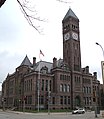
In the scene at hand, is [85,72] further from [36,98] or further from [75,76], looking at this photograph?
[36,98]

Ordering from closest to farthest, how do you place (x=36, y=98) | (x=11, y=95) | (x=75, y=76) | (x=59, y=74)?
(x=36, y=98)
(x=59, y=74)
(x=75, y=76)
(x=11, y=95)

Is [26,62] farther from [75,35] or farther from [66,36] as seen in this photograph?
[75,35]

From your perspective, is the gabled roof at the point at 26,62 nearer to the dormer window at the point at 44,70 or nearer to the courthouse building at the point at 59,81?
the courthouse building at the point at 59,81

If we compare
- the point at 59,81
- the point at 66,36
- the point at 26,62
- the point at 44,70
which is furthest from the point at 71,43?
the point at 26,62

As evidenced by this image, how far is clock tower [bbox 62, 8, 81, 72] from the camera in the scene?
260 feet

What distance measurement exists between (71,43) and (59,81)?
52.8ft

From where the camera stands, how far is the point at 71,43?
262ft

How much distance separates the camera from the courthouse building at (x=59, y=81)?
69125 mm

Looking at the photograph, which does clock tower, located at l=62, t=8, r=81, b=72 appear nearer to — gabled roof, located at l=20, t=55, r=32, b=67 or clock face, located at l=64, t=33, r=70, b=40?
clock face, located at l=64, t=33, r=70, b=40

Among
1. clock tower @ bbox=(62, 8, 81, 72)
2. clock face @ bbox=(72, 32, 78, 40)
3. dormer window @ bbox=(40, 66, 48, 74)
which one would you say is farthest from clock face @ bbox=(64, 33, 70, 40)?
dormer window @ bbox=(40, 66, 48, 74)

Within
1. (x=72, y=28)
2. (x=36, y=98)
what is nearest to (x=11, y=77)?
(x=36, y=98)

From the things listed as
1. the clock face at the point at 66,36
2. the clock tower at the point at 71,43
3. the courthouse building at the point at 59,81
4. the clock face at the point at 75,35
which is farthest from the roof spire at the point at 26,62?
the clock face at the point at 75,35

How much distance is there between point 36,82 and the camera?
69125mm

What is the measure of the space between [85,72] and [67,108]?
56.3 ft
